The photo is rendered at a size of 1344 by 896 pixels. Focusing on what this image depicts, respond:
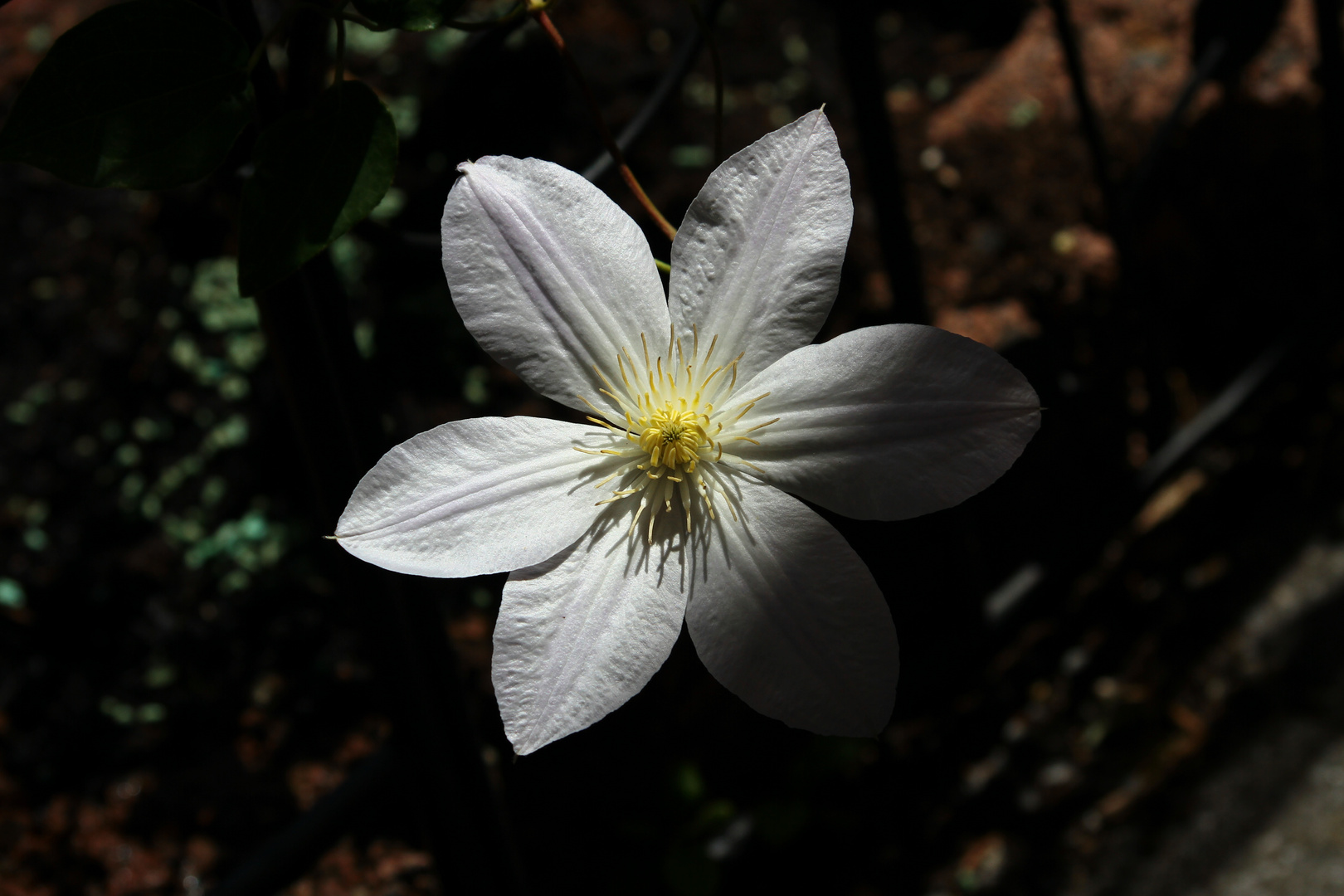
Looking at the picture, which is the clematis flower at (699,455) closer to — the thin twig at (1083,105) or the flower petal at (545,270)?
the flower petal at (545,270)

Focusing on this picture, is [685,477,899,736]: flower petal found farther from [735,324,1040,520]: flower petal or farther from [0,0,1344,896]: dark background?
[0,0,1344,896]: dark background

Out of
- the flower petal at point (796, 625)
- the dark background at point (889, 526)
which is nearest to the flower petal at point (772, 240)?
the flower petal at point (796, 625)

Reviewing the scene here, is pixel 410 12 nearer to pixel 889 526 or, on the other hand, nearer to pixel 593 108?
pixel 593 108

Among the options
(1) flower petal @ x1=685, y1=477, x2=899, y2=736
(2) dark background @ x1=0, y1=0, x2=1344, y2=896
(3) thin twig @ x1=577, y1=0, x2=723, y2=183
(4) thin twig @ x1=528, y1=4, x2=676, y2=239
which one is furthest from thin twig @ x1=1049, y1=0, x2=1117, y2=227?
(1) flower petal @ x1=685, y1=477, x2=899, y2=736

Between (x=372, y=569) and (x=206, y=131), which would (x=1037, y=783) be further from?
(x=206, y=131)

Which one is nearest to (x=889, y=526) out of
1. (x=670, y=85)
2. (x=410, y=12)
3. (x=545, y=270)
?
(x=670, y=85)

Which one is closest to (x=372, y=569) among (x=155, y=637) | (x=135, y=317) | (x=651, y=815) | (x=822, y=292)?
(x=822, y=292)
